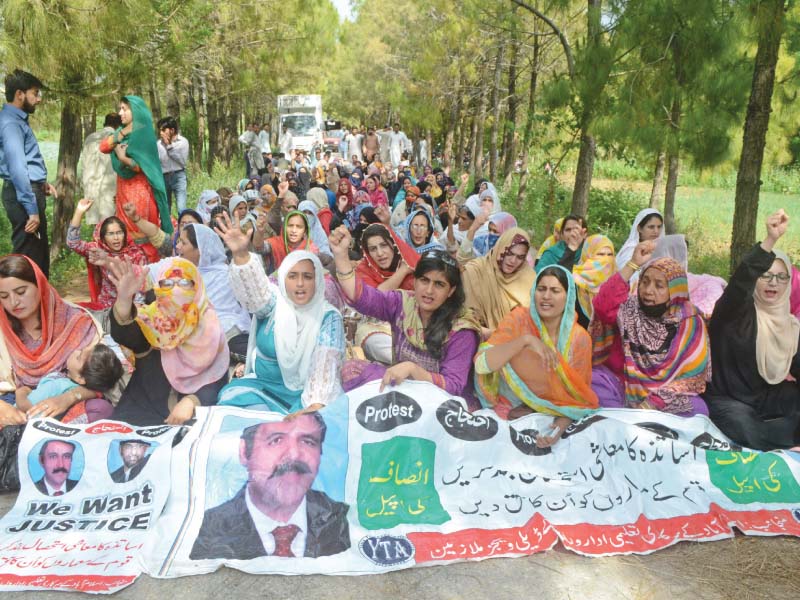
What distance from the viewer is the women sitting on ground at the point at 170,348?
3.02 m

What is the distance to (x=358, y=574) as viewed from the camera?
2283 millimetres

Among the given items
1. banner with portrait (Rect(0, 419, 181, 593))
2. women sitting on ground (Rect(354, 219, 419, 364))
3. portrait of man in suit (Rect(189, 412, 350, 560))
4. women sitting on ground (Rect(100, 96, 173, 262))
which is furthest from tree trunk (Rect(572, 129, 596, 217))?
banner with portrait (Rect(0, 419, 181, 593))

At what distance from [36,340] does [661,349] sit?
3065 millimetres

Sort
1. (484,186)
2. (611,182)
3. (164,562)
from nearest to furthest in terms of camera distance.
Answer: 1. (164,562)
2. (484,186)
3. (611,182)

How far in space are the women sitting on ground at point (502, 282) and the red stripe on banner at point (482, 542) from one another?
5.32ft

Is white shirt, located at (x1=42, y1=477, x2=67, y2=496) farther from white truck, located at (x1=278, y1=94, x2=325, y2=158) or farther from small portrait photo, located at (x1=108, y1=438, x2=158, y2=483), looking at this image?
white truck, located at (x1=278, y1=94, x2=325, y2=158)

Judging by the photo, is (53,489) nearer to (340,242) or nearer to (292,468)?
(292,468)

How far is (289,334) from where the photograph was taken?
118 inches

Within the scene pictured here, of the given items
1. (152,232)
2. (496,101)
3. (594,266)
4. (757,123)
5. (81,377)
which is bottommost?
(81,377)

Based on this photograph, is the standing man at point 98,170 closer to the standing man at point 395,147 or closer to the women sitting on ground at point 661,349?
the women sitting on ground at point 661,349

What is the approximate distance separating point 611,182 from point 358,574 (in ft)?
71.2

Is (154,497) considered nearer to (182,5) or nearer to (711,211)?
(182,5)

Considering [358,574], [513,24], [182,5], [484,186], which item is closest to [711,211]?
[513,24]

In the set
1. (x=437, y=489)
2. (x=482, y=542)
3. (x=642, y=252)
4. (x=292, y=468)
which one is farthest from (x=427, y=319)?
(x=642, y=252)
